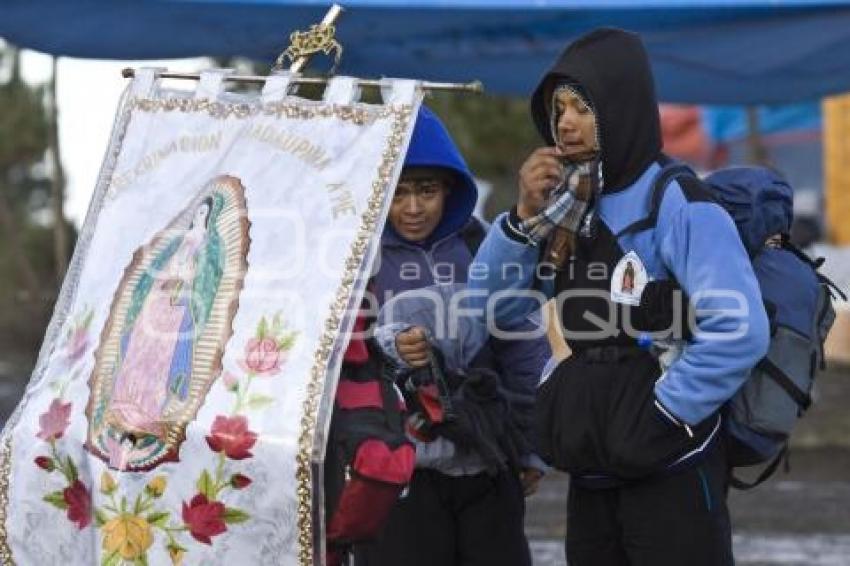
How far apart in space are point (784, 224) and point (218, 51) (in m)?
3.50

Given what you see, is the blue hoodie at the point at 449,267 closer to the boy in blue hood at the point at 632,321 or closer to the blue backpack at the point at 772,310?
the boy in blue hood at the point at 632,321

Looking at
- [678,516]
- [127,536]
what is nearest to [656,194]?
[678,516]

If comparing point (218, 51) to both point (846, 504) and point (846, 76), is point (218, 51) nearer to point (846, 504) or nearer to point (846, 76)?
point (846, 76)

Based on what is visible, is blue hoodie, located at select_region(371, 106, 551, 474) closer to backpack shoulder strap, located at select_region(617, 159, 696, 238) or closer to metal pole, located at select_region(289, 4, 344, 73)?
metal pole, located at select_region(289, 4, 344, 73)

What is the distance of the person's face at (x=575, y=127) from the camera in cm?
433

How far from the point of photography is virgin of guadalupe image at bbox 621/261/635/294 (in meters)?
4.25

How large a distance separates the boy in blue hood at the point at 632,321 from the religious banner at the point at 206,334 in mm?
450

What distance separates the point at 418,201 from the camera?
4.97 meters

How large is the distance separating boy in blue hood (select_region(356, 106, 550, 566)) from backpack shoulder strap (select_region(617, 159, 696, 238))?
0.74 m

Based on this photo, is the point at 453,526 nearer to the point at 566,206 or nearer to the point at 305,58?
the point at 566,206

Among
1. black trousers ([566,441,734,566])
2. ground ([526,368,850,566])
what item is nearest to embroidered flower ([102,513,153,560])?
black trousers ([566,441,734,566])

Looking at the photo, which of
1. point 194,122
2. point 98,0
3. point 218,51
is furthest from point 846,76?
point 194,122

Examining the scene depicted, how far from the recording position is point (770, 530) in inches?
341

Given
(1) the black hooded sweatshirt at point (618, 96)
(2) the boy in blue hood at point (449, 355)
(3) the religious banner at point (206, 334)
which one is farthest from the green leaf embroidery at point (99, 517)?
(1) the black hooded sweatshirt at point (618, 96)
